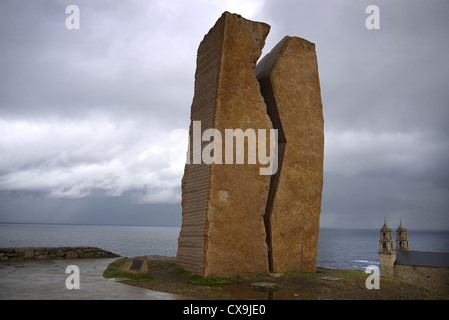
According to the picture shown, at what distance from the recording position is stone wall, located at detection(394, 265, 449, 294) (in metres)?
39.3

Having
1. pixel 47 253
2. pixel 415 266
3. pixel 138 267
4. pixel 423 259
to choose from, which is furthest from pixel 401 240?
pixel 138 267

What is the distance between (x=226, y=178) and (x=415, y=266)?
137 ft

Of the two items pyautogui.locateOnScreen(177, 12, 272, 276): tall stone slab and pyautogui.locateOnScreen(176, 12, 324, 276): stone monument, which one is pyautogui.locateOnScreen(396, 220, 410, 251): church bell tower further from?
pyautogui.locateOnScreen(177, 12, 272, 276): tall stone slab

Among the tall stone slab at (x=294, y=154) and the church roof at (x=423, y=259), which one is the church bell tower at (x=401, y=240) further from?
the tall stone slab at (x=294, y=154)

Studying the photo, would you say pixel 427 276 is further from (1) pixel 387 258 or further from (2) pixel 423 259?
(1) pixel 387 258

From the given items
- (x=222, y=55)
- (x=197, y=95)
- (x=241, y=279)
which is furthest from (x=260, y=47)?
(x=241, y=279)

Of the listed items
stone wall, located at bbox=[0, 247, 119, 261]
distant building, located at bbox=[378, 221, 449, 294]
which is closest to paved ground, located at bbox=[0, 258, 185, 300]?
stone wall, located at bbox=[0, 247, 119, 261]

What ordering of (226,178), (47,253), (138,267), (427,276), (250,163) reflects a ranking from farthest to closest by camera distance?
(427,276), (47,253), (250,163), (226,178), (138,267)

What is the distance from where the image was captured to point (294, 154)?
1227 cm

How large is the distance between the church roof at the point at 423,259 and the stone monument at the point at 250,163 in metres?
37.8

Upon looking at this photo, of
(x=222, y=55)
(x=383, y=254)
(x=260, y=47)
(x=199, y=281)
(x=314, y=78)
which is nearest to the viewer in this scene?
(x=199, y=281)

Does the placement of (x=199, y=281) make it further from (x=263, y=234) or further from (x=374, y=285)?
(x=374, y=285)
